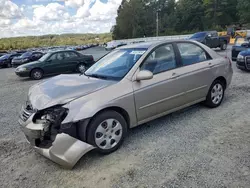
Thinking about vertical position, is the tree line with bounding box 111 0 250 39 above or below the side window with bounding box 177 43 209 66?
below

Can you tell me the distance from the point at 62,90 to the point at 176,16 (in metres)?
69.9

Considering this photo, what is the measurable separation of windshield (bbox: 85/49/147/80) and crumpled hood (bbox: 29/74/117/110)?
24 centimetres

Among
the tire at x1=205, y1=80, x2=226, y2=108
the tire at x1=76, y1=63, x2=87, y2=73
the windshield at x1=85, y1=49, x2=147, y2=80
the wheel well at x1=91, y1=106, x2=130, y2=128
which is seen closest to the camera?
the wheel well at x1=91, y1=106, x2=130, y2=128

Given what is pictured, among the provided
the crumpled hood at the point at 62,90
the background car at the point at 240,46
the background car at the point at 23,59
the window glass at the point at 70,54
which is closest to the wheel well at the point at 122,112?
the crumpled hood at the point at 62,90

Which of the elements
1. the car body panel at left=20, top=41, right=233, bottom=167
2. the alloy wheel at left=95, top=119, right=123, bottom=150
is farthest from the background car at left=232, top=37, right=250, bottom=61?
the alloy wheel at left=95, top=119, right=123, bottom=150

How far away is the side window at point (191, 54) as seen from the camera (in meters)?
4.47

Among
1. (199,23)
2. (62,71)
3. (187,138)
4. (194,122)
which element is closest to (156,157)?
(187,138)

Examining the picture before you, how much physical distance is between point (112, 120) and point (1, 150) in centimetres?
203

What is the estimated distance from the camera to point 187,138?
12.5ft

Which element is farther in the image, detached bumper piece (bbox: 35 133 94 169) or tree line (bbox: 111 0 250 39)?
tree line (bbox: 111 0 250 39)

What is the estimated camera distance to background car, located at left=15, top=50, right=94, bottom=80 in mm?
12133

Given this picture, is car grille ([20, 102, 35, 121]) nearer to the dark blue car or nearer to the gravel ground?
the gravel ground

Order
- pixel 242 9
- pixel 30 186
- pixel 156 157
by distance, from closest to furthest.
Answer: pixel 30 186 < pixel 156 157 < pixel 242 9

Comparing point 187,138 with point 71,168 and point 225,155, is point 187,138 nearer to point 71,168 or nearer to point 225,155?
point 225,155
